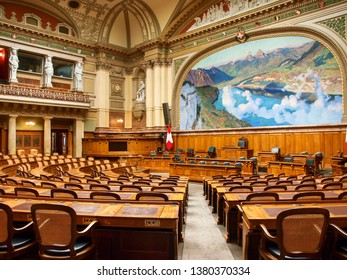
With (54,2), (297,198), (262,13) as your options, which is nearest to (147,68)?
(54,2)

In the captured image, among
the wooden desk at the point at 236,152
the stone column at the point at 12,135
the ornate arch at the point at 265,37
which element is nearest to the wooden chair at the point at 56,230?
the wooden desk at the point at 236,152

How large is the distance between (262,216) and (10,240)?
2.55 metres

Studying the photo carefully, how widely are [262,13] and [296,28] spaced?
2231 mm

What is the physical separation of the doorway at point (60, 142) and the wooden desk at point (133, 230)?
18.9 m

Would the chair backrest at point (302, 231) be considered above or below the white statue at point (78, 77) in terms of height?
below

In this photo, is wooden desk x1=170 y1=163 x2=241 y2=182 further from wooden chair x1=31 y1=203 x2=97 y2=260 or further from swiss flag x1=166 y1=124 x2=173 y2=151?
wooden chair x1=31 y1=203 x2=97 y2=260

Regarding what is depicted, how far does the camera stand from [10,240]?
106 inches

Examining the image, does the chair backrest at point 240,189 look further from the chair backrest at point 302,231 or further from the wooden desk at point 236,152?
the wooden desk at point 236,152

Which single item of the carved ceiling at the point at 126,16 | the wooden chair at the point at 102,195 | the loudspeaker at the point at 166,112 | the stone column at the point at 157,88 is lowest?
the wooden chair at the point at 102,195

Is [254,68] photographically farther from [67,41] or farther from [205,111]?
[67,41]

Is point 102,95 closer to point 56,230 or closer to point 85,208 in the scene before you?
point 85,208

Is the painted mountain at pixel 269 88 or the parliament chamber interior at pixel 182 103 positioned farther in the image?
the painted mountain at pixel 269 88

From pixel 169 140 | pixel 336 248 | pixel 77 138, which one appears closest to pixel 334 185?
pixel 336 248

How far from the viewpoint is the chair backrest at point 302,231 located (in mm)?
2414
